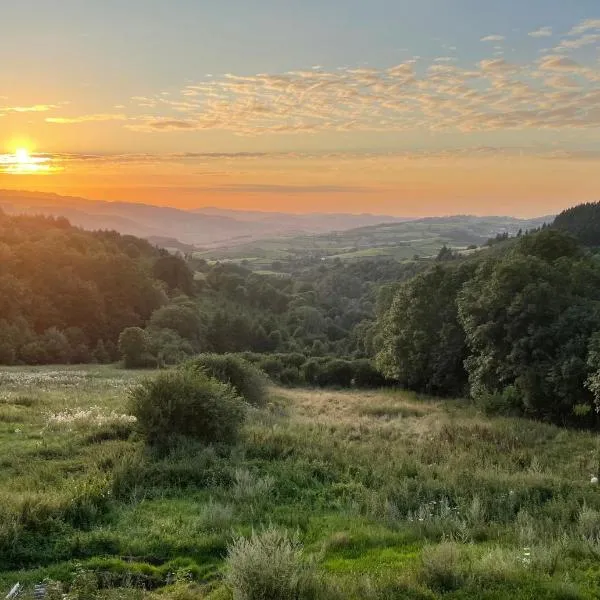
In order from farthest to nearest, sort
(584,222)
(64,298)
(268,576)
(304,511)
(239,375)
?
(584,222) < (64,298) < (239,375) < (304,511) < (268,576)

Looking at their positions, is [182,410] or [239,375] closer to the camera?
[182,410]

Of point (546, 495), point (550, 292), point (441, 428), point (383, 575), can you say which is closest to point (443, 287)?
point (550, 292)

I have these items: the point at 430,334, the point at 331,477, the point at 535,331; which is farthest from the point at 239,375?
the point at 430,334

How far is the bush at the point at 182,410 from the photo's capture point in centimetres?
1407

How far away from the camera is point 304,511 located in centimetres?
996

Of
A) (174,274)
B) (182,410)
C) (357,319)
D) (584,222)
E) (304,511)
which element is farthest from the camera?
(357,319)

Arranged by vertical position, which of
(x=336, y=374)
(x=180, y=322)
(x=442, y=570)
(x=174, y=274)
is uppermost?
(x=442, y=570)

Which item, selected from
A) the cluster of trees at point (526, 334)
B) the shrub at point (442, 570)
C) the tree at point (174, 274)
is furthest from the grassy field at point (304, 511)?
the tree at point (174, 274)

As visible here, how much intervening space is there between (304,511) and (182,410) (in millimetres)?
5409

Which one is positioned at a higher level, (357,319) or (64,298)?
(64,298)

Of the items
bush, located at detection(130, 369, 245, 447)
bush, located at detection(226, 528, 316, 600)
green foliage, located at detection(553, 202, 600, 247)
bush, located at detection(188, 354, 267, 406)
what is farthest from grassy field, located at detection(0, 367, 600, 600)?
green foliage, located at detection(553, 202, 600, 247)

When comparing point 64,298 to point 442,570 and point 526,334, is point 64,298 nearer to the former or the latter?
point 526,334

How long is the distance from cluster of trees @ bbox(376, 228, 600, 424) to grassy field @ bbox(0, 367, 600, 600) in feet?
35.9

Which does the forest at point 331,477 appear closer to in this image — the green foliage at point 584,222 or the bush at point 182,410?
the bush at point 182,410
